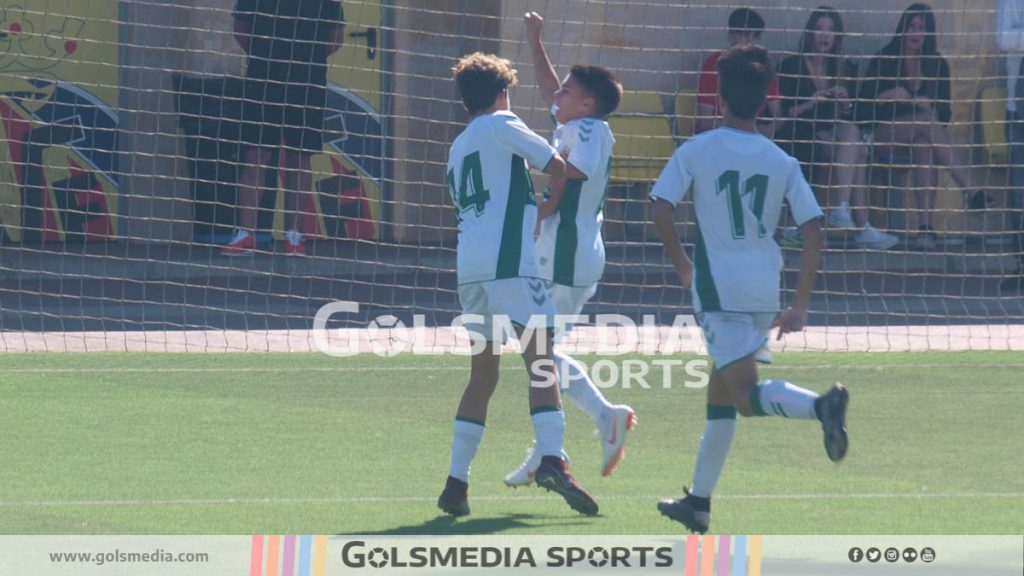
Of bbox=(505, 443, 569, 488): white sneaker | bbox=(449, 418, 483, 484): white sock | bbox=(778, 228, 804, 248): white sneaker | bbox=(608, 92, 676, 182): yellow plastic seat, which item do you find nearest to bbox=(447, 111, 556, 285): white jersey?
bbox=(449, 418, 483, 484): white sock

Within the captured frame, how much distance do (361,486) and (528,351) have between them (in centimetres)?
92

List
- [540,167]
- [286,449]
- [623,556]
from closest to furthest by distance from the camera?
[623,556] < [540,167] < [286,449]

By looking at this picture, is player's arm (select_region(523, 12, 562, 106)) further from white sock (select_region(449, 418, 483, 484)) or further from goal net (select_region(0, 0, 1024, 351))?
goal net (select_region(0, 0, 1024, 351))

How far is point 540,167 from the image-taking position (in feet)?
20.6

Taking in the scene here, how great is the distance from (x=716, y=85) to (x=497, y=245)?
28.8 feet

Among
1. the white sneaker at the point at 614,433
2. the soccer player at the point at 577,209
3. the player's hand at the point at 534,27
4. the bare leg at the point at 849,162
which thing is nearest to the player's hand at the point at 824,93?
the bare leg at the point at 849,162

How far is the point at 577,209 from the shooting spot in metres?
6.89

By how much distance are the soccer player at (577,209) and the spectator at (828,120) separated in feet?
24.2

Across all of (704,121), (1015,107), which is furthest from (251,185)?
(1015,107)

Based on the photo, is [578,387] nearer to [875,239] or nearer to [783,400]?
[783,400]

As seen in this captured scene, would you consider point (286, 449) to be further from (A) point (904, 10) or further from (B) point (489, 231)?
(A) point (904, 10)

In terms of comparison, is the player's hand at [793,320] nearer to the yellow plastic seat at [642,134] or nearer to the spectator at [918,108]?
the spectator at [918,108]

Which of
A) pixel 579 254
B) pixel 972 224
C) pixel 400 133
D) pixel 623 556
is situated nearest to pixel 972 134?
pixel 972 224

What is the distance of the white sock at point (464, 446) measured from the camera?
625cm
